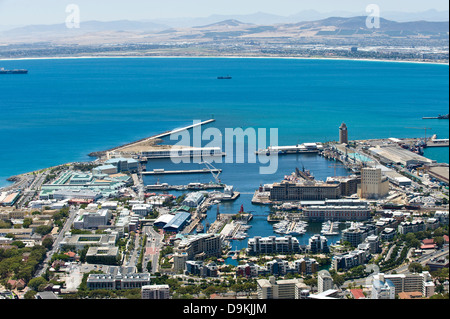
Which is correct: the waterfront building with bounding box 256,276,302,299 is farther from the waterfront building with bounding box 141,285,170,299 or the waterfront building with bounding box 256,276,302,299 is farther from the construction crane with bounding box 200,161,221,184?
the construction crane with bounding box 200,161,221,184

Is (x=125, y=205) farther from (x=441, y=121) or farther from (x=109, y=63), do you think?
(x=109, y=63)

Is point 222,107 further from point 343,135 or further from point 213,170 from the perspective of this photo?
point 213,170

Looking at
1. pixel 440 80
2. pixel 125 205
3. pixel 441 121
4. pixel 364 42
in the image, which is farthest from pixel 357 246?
pixel 364 42

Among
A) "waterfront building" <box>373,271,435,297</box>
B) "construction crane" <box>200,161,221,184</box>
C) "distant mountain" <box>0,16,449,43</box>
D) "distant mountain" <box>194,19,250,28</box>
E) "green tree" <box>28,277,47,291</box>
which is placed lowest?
"construction crane" <box>200,161,221,184</box>

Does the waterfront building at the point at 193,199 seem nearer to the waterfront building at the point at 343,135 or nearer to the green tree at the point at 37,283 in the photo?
the green tree at the point at 37,283

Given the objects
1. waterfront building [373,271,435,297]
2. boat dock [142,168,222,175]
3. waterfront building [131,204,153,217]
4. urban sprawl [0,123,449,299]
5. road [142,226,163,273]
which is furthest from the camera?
boat dock [142,168,222,175]

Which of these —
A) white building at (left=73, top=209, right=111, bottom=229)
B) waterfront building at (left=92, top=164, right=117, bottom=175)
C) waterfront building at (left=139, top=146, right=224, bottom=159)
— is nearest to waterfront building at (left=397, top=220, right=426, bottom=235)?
white building at (left=73, top=209, right=111, bottom=229)

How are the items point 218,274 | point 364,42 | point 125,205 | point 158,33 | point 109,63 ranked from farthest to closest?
point 158,33 < point 364,42 < point 109,63 < point 125,205 < point 218,274
